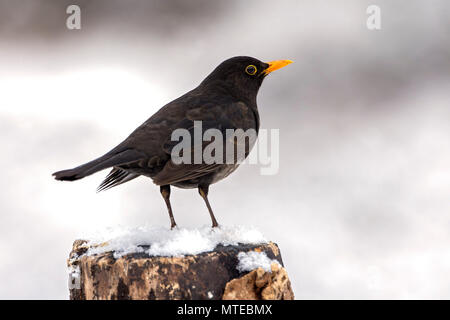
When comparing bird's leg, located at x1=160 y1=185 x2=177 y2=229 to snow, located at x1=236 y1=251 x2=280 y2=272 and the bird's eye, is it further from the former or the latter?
the bird's eye

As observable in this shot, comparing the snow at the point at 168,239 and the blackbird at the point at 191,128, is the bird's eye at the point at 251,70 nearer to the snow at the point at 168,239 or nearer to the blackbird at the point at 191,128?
the blackbird at the point at 191,128

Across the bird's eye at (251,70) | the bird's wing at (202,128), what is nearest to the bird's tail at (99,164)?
the bird's wing at (202,128)

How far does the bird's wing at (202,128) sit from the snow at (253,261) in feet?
2.27

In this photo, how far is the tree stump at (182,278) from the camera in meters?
3.15

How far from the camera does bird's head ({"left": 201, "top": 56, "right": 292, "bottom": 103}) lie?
4180 millimetres

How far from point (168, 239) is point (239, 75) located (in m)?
1.59

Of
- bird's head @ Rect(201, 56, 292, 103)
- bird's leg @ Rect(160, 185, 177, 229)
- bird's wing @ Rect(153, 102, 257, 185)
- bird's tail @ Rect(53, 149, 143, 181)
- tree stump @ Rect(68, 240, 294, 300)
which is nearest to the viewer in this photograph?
tree stump @ Rect(68, 240, 294, 300)

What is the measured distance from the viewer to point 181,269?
125 inches

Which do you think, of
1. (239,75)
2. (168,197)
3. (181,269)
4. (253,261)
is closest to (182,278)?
(181,269)

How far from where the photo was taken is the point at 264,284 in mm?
3227

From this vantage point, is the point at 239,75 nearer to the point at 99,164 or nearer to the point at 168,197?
the point at 168,197

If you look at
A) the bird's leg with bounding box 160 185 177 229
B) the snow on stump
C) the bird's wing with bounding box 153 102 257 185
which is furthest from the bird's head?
the snow on stump
